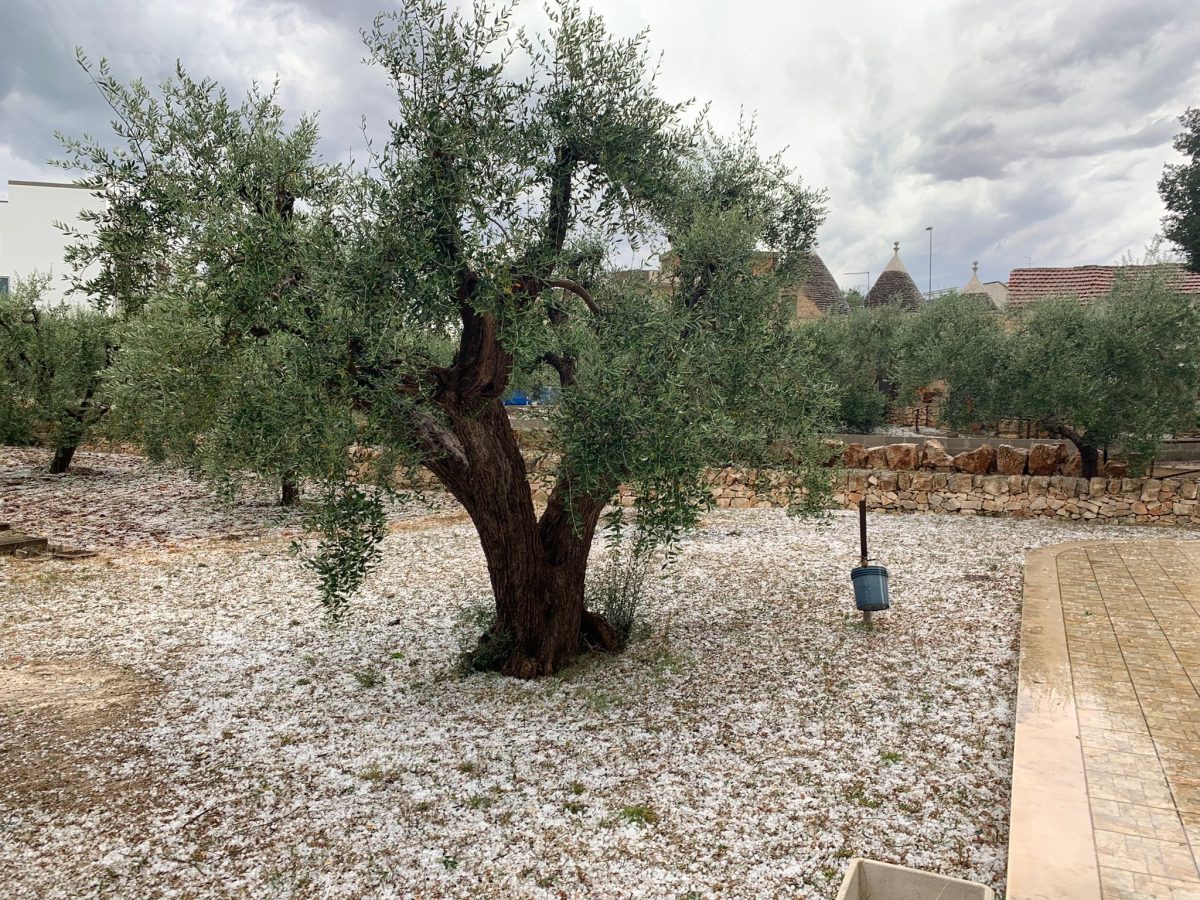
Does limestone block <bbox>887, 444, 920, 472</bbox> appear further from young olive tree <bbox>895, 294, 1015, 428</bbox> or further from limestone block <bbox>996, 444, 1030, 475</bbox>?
limestone block <bbox>996, 444, 1030, 475</bbox>

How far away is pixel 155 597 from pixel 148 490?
872 cm

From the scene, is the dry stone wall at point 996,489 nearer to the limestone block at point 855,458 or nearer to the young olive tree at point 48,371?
the limestone block at point 855,458

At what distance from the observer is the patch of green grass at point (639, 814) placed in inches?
189

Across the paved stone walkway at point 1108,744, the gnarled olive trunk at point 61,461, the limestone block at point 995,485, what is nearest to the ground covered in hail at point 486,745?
the paved stone walkway at point 1108,744

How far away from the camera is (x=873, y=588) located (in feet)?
26.3

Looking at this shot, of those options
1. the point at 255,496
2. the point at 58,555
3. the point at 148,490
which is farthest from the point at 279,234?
the point at 148,490

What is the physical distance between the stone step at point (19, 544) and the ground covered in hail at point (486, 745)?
1842mm

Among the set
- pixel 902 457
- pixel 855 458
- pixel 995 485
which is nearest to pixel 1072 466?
pixel 995 485

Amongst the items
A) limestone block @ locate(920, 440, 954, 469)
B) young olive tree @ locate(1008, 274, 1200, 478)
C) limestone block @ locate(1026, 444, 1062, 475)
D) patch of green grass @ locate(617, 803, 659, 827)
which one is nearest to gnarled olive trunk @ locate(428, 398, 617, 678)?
patch of green grass @ locate(617, 803, 659, 827)

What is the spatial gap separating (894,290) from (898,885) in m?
31.1

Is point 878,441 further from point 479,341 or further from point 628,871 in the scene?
point 628,871

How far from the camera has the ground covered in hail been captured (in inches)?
175

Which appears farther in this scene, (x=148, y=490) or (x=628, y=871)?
(x=148, y=490)

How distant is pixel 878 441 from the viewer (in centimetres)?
2073
